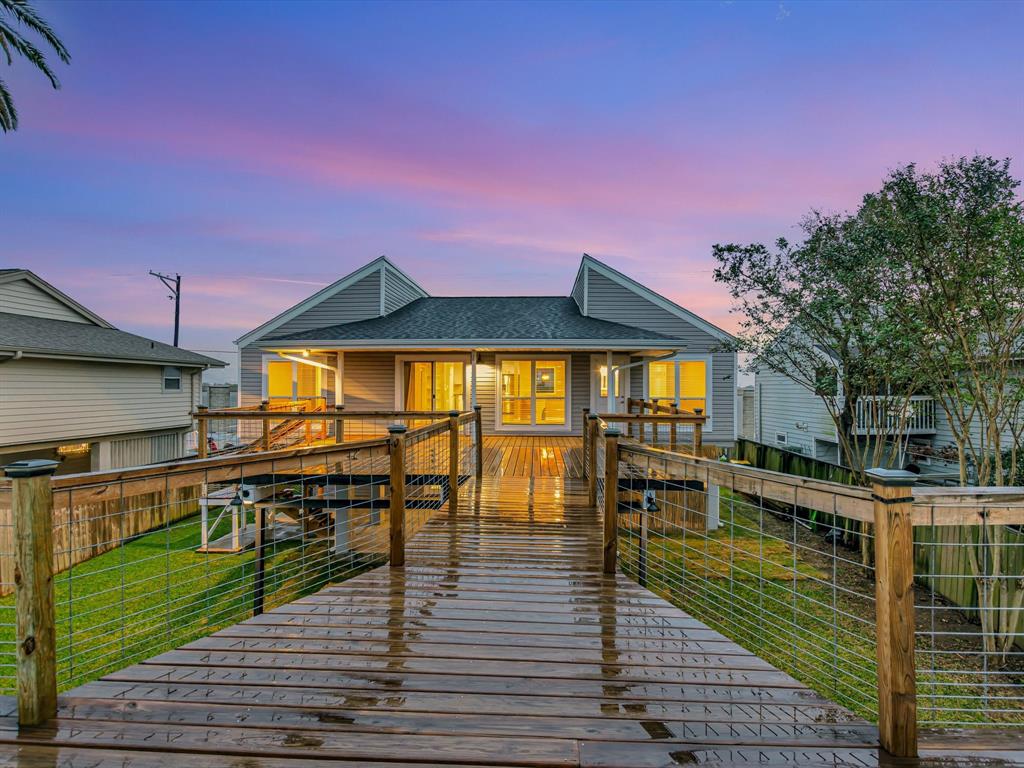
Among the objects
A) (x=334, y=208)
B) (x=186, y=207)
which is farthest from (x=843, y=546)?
(x=186, y=207)

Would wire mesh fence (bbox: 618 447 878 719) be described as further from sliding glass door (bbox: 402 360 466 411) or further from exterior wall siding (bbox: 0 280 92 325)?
exterior wall siding (bbox: 0 280 92 325)

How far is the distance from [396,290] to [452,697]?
14.5m

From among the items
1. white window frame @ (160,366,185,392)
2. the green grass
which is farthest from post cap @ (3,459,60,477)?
white window frame @ (160,366,185,392)

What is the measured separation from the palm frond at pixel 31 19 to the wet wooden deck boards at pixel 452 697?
15676 millimetres

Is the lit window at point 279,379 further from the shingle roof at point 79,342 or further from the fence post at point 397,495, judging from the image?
the fence post at point 397,495

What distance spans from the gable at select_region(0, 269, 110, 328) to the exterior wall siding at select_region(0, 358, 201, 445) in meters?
3.18

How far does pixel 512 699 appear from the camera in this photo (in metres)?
2.37

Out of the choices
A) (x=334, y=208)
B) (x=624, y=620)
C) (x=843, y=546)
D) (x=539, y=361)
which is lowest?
(x=843, y=546)

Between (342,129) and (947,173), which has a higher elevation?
(342,129)

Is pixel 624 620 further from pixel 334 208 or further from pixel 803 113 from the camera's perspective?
pixel 334 208

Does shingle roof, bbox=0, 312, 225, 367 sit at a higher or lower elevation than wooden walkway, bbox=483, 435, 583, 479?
higher

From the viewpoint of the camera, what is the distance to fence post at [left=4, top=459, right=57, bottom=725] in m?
2.15

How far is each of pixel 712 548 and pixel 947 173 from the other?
7954 mm

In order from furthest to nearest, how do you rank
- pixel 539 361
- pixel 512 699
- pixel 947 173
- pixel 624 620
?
pixel 539 361 → pixel 947 173 → pixel 624 620 → pixel 512 699
